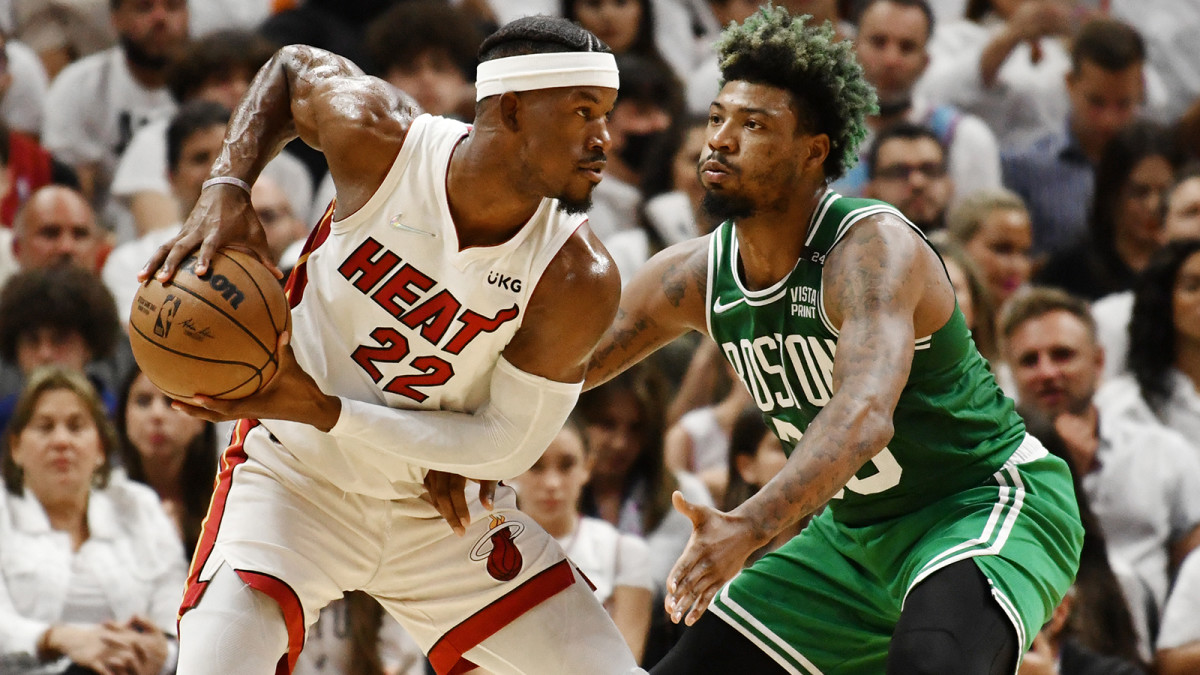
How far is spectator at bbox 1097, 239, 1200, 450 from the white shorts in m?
3.78

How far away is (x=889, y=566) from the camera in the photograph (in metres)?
4.14

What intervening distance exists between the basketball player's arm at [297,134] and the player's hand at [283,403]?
0.27 meters

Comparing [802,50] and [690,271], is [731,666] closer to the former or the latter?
[690,271]

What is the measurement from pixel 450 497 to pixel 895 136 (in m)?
4.35

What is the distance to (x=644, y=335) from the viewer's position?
14.6ft

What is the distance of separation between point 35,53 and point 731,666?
6053 mm

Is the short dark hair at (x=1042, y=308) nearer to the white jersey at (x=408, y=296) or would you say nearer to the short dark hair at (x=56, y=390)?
the white jersey at (x=408, y=296)

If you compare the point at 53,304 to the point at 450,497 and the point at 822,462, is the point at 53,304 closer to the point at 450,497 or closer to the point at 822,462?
the point at 450,497

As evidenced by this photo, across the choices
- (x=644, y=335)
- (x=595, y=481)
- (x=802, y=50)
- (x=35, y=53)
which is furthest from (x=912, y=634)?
(x=35, y=53)

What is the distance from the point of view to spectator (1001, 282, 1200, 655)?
6.49m

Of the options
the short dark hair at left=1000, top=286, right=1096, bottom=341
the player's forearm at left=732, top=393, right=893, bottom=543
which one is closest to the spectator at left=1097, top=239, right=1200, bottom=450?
the short dark hair at left=1000, top=286, right=1096, bottom=341

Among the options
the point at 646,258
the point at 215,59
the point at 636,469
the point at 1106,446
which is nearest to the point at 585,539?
the point at 636,469

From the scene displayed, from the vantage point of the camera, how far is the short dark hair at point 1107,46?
336 inches

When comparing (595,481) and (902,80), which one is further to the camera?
(902,80)
